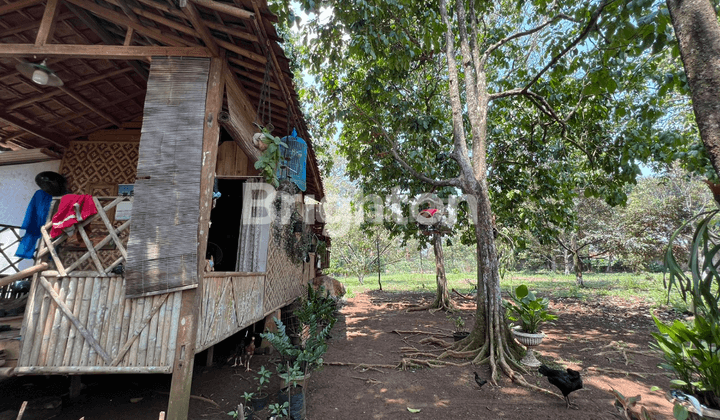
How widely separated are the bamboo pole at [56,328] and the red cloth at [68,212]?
0.54m

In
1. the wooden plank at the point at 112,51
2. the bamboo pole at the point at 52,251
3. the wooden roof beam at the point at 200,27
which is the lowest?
the bamboo pole at the point at 52,251

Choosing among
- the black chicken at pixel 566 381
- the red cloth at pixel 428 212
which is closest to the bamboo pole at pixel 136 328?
the black chicken at pixel 566 381

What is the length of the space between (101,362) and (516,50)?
32.6ft

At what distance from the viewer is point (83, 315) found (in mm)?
3209

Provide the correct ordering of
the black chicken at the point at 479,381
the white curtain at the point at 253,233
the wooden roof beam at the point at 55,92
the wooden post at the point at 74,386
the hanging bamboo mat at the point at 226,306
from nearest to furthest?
the hanging bamboo mat at the point at 226,306 < the wooden post at the point at 74,386 < the black chicken at the point at 479,381 < the wooden roof beam at the point at 55,92 < the white curtain at the point at 253,233

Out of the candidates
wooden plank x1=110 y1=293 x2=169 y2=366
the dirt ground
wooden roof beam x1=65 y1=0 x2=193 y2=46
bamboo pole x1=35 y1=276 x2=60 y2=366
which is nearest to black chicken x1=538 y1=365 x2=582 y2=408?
the dirt ground

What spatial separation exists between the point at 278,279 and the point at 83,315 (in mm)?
3929

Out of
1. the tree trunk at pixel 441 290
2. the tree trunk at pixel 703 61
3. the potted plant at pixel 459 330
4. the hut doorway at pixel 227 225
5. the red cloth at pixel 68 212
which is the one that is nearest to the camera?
the tree trunk at pixel 703 61

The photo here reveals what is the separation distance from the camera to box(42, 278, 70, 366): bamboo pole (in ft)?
10.2

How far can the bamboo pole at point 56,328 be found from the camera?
310 centimetres

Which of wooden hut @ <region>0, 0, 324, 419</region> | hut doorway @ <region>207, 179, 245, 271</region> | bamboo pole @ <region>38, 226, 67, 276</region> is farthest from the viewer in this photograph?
hut doorway @ <region>207, 179, 245, 271</region>

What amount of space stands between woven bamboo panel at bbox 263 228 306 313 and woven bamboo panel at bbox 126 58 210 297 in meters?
2.99

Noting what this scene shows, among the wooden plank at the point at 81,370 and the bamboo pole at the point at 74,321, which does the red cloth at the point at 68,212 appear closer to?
the bamboo pole at the point at 74,321

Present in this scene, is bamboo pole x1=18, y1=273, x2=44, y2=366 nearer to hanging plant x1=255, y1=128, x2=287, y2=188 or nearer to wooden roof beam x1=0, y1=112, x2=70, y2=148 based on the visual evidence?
hanging plant x1=255, y1=128, x2=287, y2=188
